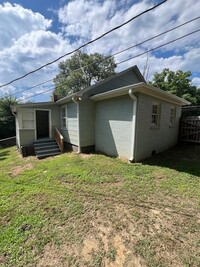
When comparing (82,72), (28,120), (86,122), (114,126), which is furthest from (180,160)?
(82,72)

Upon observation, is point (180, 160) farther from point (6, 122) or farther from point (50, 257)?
point (6, 122)

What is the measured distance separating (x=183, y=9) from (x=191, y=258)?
17.6 ft

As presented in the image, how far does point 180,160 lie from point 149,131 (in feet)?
6.12

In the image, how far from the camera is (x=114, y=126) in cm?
703

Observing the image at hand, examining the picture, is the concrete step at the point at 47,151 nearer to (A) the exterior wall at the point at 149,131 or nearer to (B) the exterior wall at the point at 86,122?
(B) the exterior wall at the point at 86,122

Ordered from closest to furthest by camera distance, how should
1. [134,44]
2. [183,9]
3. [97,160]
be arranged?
[183,9], [134,44], [97,160]

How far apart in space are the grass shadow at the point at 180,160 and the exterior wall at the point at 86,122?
3.26 m

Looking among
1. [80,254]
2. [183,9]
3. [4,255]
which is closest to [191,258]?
[80,254]

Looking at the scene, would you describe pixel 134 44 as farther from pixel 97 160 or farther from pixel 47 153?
pixel 47 153

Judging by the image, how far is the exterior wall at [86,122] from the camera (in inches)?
310

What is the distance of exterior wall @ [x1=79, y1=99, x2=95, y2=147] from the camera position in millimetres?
7871

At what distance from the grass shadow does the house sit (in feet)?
1.27

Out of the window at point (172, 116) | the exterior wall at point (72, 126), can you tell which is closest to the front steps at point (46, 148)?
the exterior wall at point (72, 126)

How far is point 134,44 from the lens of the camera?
17.7 feet
